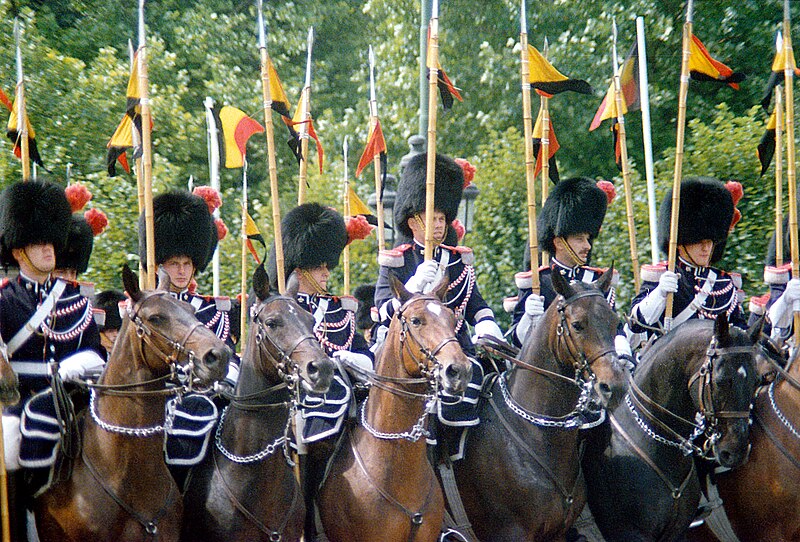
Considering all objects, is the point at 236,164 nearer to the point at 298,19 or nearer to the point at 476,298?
the point at 476,298

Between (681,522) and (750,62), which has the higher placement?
(750,62)

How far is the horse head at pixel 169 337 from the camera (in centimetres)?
657

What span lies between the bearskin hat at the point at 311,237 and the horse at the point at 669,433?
7.63 ft

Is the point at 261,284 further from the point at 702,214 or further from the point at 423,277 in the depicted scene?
the point at 702,214

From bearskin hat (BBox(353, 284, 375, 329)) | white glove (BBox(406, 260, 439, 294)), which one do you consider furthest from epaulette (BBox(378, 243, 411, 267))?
bearskin hat (BBox(353, 284, 375, 329))

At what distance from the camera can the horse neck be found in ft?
25.7

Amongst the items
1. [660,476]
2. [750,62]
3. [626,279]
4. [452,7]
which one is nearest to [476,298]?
[660,476]

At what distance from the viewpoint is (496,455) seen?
815cm

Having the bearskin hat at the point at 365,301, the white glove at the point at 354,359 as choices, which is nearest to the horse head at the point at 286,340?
the white glove at the point at 354,359

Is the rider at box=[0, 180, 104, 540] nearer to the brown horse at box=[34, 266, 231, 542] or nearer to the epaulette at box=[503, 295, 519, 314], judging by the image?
the brown horse at box=[34, 266, 231, 542]

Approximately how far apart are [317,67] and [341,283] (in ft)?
32.6

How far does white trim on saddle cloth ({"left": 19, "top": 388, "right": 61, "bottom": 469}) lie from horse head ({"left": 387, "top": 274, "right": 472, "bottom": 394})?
2.04 metres

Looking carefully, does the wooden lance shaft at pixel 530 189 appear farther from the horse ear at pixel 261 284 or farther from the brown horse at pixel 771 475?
the horse ear at pixel 261 284

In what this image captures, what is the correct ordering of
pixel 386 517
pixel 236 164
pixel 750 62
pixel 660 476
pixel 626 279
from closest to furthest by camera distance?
pixel 386 517 < pixel 660 476 < pixel 236 164 < pixel 626 279 < pixel 750 62
